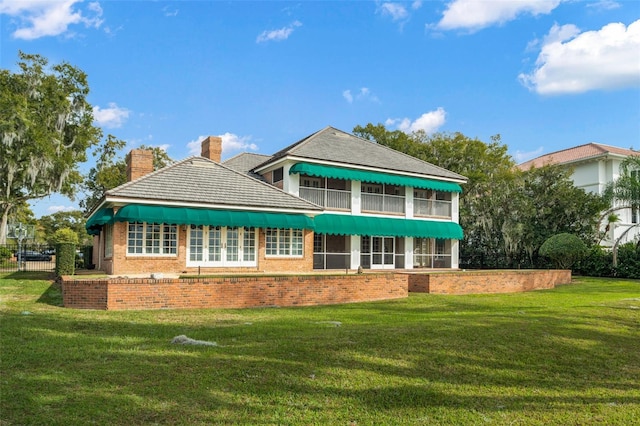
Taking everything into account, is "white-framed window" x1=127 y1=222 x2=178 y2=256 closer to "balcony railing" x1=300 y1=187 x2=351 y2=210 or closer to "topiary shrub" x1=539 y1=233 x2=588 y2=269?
"balcony railing" x1=300 y1=187 x2=351 y2=210

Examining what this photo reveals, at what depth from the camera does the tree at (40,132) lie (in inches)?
1358

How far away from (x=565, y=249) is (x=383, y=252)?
436 inches

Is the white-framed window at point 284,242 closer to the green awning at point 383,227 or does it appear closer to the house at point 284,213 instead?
the house at point 284,213

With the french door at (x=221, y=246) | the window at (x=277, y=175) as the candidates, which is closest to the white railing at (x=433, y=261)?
the window at (x=277, y=175)

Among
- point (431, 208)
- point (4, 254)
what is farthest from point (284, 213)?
point (4, 254)

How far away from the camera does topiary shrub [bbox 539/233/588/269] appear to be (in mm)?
30734

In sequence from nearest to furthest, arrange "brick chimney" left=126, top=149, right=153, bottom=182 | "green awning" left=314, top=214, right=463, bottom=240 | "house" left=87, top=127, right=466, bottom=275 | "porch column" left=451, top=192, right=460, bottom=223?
"house" left=87, top=127, right=466, bottom=275 → "brick chimney" left=126, top=149, right=153, bottom=182 → "green awning" left=314, top=214, right=463, bottom=240 → "porch column" left=451, top=192, right=460, bottom=223

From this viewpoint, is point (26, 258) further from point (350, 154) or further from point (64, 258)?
point (350, 154)

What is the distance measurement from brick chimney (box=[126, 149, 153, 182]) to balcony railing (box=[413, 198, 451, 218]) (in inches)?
633

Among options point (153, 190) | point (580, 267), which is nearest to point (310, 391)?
point (153, 190)

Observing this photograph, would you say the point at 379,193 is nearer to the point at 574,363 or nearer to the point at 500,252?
the point at 500,252

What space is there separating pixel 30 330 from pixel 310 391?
621 cm

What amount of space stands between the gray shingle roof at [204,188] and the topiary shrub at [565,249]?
16062 mm

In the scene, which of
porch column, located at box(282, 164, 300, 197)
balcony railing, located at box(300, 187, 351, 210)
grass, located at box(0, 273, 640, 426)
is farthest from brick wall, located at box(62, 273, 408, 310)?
balcony railing, located at box(300, 187, 351, 210)
